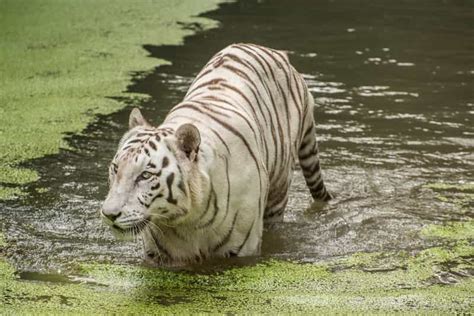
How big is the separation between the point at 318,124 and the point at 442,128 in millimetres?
878

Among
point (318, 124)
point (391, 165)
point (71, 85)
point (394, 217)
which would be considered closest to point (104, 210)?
point (394, 217)

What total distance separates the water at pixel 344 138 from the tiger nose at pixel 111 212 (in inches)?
27.7

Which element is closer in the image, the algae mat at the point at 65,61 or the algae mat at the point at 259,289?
the algae mat at the point at 259,289

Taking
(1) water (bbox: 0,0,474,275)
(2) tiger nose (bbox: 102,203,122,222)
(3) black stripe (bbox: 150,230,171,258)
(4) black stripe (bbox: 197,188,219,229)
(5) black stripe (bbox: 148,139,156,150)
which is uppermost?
(5) black stripe (bbox: 148,139,156,150)

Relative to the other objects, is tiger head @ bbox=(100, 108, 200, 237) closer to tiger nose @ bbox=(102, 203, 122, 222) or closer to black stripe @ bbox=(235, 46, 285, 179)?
tiger nose @ bbox=(102, 203, 122, 222)

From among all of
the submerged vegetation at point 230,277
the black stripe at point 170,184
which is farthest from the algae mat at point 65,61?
the black stripe at point 170,184

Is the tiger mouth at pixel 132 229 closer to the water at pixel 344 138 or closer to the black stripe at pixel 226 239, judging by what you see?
the black stripe at pixel 226 239

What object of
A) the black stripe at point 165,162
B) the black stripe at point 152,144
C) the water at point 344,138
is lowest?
the water at point 344,138

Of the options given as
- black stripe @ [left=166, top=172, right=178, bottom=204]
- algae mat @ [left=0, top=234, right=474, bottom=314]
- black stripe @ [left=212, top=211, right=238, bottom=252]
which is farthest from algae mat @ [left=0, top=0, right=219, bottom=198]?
black stripe @ [left=166, top=172, right=178, bottom=204]

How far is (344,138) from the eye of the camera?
668 centimetres

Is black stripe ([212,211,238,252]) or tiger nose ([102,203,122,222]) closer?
tiger nose ([102,203,122,222])

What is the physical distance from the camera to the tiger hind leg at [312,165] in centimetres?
535

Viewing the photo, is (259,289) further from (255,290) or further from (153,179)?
(153,179)

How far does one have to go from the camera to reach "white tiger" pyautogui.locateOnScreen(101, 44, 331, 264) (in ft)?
12.4
